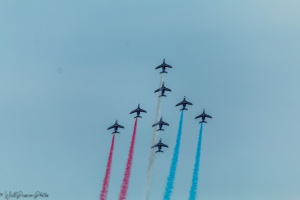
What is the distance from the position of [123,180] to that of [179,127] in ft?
74.3

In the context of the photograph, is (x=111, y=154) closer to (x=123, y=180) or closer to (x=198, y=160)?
(x=123, y=180)

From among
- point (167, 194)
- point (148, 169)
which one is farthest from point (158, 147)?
point (167, 194)

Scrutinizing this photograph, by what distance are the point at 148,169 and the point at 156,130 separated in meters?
14.5

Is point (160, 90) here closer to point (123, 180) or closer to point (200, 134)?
point (200, 134)

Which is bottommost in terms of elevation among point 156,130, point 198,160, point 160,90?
point 198,160

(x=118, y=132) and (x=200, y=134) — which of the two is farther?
(x=118, y=132)

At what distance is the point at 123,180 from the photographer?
584ft

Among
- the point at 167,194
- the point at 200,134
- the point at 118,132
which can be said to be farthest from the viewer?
the point at 118,132

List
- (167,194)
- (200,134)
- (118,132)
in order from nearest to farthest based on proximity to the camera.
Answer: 1. (167,194)
2. (200,134)
3. (118,132)

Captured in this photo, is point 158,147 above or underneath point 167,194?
above

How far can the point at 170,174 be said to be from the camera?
573 ft

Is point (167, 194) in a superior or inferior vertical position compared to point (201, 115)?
inferior

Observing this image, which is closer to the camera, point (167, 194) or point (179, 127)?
point (167, 194)

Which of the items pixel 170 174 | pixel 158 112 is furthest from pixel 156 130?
pixel 170 174
